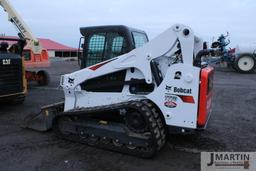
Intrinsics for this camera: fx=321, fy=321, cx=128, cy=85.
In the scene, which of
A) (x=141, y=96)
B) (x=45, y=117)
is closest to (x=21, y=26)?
(x=45, y=117)

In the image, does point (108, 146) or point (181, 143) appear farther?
point (181, 143)

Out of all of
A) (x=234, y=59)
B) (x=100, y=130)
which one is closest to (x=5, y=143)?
(x=100, y=130)

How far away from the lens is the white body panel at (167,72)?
4633mm

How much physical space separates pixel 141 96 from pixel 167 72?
0.61 metres

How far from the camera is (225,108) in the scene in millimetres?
8609

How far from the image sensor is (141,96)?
16.6 ft

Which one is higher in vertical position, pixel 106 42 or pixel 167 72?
pixel 106 42

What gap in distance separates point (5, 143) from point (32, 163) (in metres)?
1.14

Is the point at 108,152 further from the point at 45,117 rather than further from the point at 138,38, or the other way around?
the point at 138,38

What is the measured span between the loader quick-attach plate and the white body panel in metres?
1.03

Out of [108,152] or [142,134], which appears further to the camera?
[108,152]

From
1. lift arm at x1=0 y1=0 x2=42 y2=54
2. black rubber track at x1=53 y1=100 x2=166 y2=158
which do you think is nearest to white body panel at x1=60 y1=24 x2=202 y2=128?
black rubber track at x1=53 y1=100 x2=166 y2=158

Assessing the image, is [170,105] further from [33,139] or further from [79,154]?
[33,139]

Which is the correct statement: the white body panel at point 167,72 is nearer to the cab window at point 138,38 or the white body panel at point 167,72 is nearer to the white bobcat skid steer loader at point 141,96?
the white bobcat skid steer loader at point 141,96
